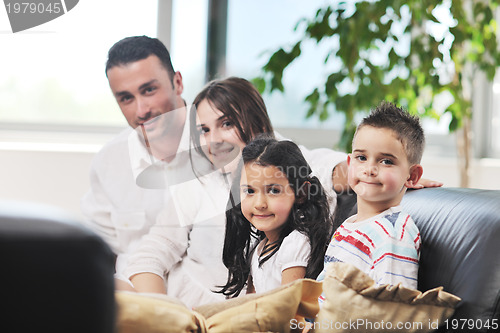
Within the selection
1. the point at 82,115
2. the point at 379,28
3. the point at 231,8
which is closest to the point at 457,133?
the point at 379,28

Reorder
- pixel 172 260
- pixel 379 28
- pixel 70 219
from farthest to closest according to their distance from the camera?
1. pixel 379 28
2. pixel 172 260
3. pixel 70 219

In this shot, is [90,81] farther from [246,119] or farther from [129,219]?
[246,119]

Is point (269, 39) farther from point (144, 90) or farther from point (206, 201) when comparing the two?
point (206, 201)

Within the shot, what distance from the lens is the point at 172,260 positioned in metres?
1.44

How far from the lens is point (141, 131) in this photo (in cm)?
168

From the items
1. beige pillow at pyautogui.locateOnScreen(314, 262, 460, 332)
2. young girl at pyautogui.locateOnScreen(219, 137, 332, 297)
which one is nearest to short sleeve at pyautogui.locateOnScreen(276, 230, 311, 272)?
young girl at pyautogui.locateOnScreen(219, 137, 332, 297)

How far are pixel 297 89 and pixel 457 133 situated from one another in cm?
91

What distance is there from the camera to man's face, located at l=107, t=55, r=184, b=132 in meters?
1.64

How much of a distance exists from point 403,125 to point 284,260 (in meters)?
0.37

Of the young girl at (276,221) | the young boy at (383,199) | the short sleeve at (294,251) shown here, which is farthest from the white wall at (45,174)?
the young boy at (383,199)

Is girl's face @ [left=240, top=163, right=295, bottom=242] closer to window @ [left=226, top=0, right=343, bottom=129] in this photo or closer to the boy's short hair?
the boy's short hair

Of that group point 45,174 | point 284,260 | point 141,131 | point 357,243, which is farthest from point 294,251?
point 45,174

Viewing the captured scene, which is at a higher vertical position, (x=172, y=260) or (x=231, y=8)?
(x=231, y=8)

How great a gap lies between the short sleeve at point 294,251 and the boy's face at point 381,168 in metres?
0.16
